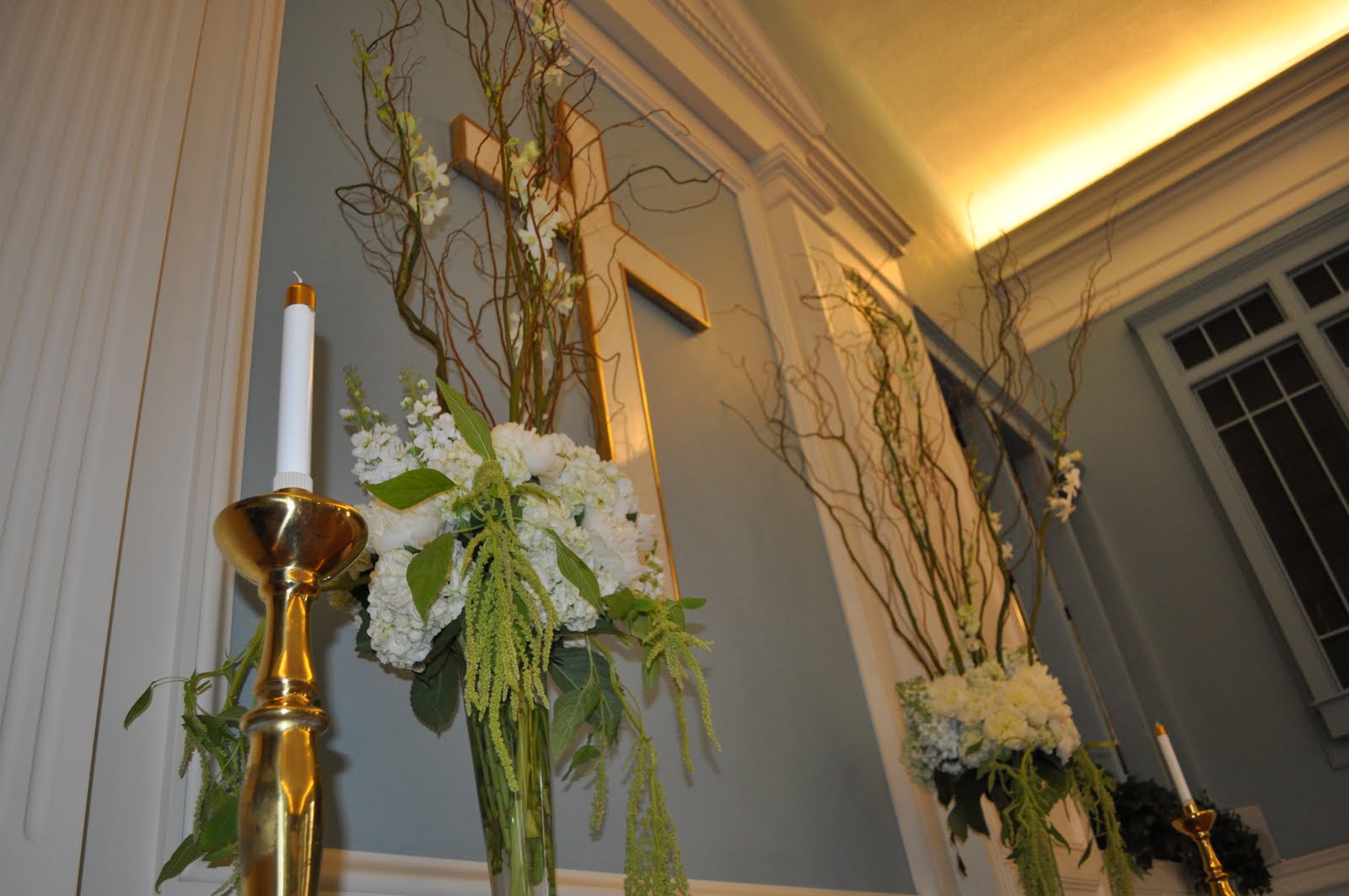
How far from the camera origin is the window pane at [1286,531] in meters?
5.93

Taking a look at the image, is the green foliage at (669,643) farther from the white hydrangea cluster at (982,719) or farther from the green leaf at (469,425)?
the white hydrangea cluster at (982,719)

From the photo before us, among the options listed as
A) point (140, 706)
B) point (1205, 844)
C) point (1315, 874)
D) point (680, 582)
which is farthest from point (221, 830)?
point (1315, 874)

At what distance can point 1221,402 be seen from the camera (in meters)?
6.64

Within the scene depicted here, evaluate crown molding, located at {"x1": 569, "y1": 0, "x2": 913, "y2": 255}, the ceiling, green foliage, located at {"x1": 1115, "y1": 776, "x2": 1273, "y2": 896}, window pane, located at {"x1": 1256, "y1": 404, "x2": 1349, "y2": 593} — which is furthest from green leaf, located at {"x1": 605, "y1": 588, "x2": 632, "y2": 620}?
window pane, located at {"x1": 1256, "y1": 404, "x2": 1349, "y2": 593}

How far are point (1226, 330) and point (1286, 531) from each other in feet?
4.19

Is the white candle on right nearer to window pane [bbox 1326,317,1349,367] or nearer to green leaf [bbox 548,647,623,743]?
green leaf [bbox 548,647,623,743]

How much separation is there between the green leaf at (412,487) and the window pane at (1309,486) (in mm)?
6136

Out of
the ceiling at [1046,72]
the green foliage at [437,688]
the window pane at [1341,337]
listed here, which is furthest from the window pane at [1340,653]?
the green foliage at [437,688]

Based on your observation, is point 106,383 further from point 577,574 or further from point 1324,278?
point 1324,278

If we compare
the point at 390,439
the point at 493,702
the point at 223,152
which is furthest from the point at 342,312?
the point at 493,702

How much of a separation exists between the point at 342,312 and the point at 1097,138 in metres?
6.50

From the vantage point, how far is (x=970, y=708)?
2.19 metres

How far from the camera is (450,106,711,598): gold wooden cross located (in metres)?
2.14

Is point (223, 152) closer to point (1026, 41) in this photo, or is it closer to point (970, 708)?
point (970, 708)
